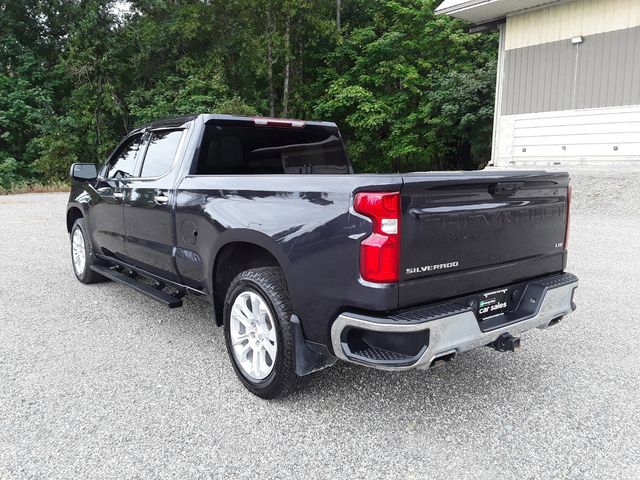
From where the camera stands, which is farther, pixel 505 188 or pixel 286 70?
pixel 286 70

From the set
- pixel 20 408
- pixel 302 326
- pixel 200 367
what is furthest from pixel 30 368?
pixel 302 326

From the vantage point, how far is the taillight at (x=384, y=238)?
7.55ft

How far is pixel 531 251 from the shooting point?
2977mm

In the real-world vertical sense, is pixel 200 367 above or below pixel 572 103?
below

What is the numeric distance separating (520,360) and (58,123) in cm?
2565

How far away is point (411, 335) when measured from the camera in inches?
90.9

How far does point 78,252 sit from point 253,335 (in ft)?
12.5

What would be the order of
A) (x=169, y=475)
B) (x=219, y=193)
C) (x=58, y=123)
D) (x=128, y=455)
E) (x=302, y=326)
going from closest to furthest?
(x=169, y=475) → (x=128, y=455) → (x=302, y=326) → (x=219, y=193) → (x=58, y=123)

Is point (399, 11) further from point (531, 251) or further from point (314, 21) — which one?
point (531, 251)

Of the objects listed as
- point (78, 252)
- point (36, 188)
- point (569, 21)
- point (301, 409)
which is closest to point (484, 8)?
point (569, 21)

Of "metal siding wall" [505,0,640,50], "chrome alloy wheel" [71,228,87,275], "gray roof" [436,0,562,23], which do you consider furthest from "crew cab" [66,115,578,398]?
"gray roof" [436,0,562,23]

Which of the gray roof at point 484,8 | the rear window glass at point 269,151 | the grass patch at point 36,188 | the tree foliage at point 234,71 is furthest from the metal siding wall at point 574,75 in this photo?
the grass patch at point 36,188

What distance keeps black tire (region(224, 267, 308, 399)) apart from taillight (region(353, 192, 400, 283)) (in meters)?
Result: 0.67

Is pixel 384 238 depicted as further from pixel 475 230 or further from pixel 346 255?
pixel 475 230
